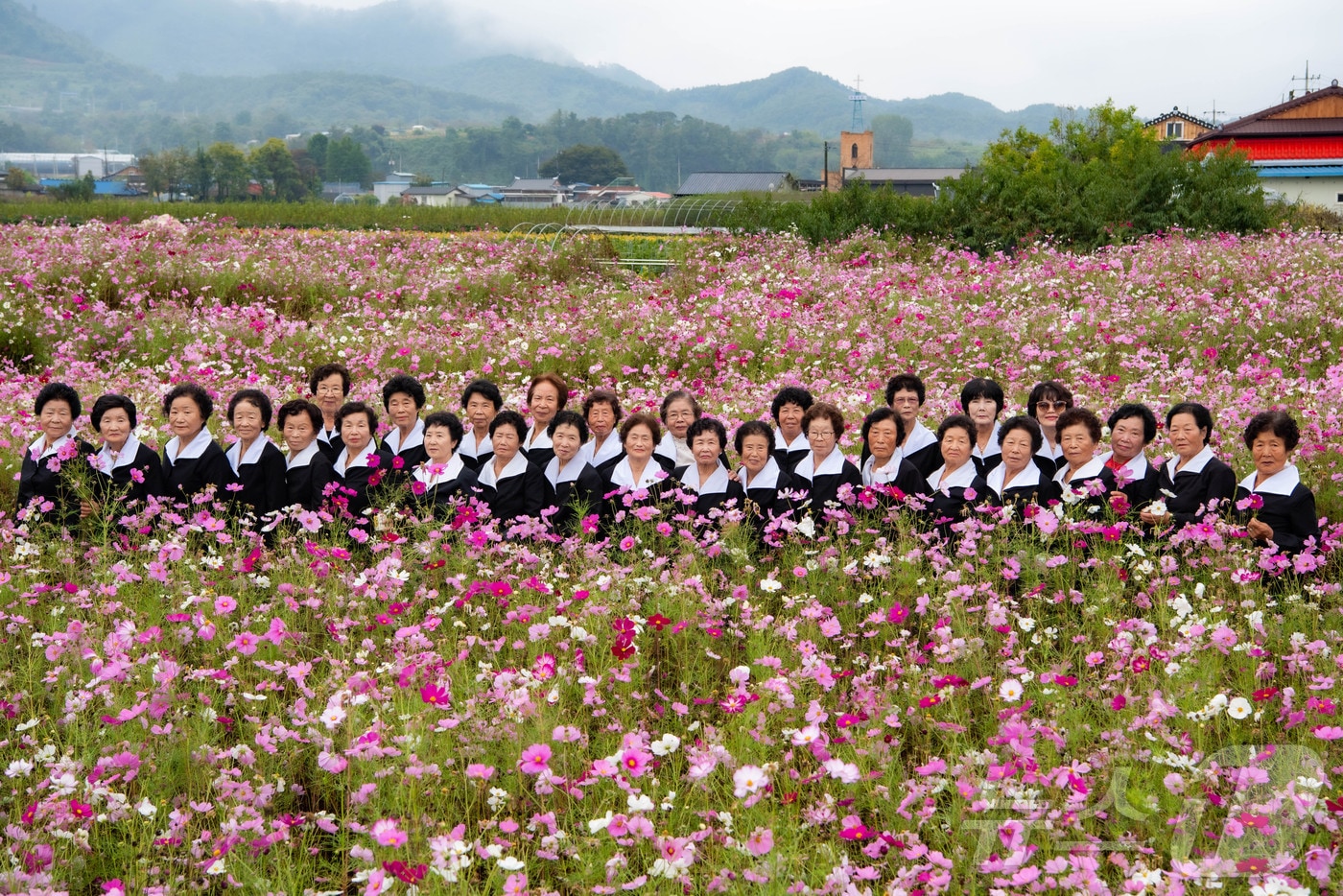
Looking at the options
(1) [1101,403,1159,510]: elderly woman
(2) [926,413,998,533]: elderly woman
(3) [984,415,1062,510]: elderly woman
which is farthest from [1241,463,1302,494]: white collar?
(2) [926,413,998,533]: elderly woman

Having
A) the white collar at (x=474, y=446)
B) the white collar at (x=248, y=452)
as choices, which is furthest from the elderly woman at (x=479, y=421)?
the white collar at (x=248, y=452)

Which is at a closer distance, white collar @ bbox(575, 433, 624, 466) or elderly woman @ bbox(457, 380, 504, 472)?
white collar @ bbox(575, 433, 624, 466)

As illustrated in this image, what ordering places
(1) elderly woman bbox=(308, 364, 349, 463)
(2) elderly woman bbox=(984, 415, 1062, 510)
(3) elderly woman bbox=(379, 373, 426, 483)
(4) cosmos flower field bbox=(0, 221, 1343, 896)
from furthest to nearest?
(1) elderly woman bbox=(308, 364, 349, 463) → (3) elderly woman bbox=(379, 373, 426, 483) → (2) elderly woman bbox=(984, 415, 1062, 510) → (4) cosmos flower field bbox=(0, 221, 1343, 896)

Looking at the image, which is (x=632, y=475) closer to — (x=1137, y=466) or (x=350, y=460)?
(x=350, y=460)

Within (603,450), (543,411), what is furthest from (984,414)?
(543,411)

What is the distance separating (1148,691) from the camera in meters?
3.58

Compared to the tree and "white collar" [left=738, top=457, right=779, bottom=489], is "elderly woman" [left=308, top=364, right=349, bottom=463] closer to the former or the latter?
"white collar" [left=738, top=457, right=779, bottom=489]

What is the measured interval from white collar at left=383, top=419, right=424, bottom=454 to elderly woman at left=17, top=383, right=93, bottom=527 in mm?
1514

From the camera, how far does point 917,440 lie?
19.7 feet

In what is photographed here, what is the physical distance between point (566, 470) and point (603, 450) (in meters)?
0.33

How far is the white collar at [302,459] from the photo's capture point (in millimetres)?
5734

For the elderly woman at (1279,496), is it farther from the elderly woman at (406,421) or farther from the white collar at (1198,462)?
the elderly woman at (406,421)

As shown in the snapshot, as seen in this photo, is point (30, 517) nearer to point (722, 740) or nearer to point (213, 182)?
point (722, 740)

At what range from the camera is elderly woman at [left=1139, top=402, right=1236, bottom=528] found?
16.4 ft
